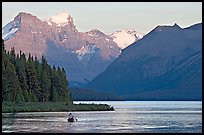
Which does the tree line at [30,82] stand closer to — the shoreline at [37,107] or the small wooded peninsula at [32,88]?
the small wooded peninsula at [32,88]

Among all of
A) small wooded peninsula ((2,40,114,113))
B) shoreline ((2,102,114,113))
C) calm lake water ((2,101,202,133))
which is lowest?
calm lake water ((2,101,202,133))

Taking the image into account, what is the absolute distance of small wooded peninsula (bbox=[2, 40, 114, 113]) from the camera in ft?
422

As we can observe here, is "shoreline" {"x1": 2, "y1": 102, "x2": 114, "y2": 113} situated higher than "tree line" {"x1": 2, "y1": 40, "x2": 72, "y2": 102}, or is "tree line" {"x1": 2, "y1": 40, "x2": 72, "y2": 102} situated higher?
"tree line" {"x1": 2, "y1": 40, "x2": 72, "y2": 102}

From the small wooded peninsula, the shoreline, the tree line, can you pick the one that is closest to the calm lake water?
the shoreline

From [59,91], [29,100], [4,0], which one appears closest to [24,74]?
[29,100]

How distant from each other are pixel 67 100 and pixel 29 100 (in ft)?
73.9

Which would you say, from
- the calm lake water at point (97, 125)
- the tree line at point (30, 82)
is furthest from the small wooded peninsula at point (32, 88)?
the calm lake water at point (97, 125)

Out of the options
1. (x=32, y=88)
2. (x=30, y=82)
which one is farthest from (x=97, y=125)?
(x=32, y=88)

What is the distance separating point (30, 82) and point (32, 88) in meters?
2.31

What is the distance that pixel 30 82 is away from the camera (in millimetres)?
141500

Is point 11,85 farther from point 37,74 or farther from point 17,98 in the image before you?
point 37,74

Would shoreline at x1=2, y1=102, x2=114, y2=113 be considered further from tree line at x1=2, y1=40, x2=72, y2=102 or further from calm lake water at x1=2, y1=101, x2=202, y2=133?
calm lake water at x1=2, y1=101, x2=202, y2=133

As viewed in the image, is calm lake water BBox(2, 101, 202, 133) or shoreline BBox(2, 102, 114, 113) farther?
shoreline BBox(2, 102, 114, 113)

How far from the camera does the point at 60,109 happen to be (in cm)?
13812
